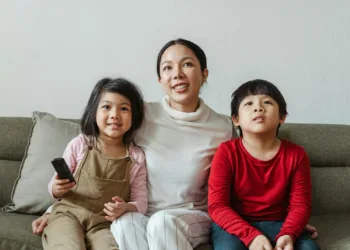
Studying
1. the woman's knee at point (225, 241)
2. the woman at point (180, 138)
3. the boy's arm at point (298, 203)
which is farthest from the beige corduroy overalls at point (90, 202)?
the boy's arm at point (298, 203)

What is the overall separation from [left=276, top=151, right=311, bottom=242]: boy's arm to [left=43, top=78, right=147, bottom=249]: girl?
0.54 meters

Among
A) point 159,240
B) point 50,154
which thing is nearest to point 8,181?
point 50,154

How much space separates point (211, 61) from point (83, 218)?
1.10 meters

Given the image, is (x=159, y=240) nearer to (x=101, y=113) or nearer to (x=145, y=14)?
(x=101, y=113)

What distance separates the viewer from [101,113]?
5.37 feet

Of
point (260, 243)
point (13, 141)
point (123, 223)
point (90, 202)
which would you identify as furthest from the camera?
point (13, 141)

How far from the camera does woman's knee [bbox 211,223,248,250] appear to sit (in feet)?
4.55

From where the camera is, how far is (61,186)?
1.51 m

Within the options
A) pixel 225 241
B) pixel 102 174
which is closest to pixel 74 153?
pixel 102 174

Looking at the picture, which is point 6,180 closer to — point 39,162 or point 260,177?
point 39,162

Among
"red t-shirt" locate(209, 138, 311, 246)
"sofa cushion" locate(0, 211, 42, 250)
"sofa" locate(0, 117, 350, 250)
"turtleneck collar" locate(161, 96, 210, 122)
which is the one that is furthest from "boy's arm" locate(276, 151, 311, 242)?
"sofa cushion" locate(0, 211, 42, 250)

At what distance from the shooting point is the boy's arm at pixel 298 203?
143cm

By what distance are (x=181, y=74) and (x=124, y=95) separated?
24 centimetres

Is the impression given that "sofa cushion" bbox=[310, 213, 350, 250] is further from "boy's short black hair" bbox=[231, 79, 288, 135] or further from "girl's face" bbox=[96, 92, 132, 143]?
"girl's face" bbox=[96, 92, 132, 143]
